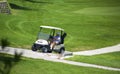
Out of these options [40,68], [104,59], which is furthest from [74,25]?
[40,68]

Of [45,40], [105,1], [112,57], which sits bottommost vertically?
[105,1]

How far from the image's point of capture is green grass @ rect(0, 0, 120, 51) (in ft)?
123

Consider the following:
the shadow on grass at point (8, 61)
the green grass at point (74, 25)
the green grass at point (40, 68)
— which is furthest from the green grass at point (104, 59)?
the shadow on grass at point (8, 61)

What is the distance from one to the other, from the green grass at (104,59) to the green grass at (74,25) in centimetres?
452

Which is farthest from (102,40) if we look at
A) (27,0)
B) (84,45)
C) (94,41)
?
(27,0)

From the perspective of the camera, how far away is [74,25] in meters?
51.7

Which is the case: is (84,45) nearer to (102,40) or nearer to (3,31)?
(102,40)

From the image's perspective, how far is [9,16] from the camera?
45.9 metres

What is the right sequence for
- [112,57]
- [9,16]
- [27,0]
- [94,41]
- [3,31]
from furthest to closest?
[27,0]
[9,16]
[94,41]
[3,31]
[112,57]

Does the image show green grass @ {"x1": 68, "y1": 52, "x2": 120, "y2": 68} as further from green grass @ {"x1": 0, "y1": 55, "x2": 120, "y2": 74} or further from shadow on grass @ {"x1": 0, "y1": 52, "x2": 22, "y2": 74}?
shadow on grass @ {"x1": 0, "y1": 52, "x2": 22, "y2": 74}

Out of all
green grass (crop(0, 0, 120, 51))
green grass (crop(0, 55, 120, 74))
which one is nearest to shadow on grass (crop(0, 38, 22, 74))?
green grass (crop(0, 55, 120, 74))

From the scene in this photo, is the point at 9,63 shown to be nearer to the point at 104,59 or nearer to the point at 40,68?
the point at 40,68

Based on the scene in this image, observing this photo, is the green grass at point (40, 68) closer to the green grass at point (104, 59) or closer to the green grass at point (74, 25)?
the green grass at point (104, 59)

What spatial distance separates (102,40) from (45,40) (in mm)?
15474
